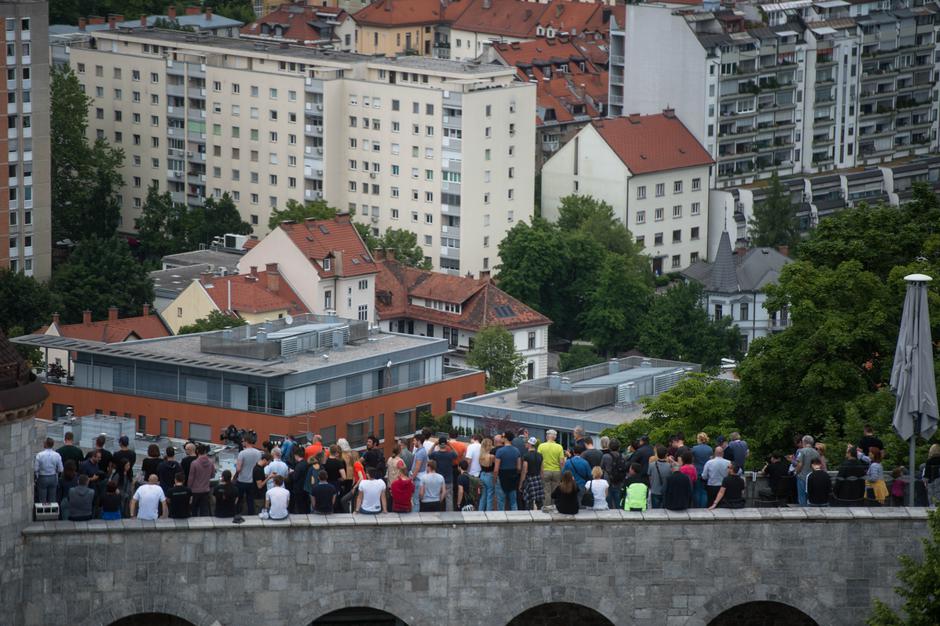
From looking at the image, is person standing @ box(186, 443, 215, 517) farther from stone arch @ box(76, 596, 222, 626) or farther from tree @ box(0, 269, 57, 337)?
tree @ box(0, 269, 57, 337)

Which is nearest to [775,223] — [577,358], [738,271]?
[738,271]

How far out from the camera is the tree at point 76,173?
15675 centimetres

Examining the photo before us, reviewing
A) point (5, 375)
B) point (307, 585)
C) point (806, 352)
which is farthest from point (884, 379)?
point (5, 375)

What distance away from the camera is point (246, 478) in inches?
1794

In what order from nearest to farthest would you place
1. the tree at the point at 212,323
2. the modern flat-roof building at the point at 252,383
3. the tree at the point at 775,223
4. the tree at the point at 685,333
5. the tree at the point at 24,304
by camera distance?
the modern flat-roof building at the point at 252,383 < the tree at the point at 212,323 < the tree at the point at 24,304 < the tree at the point at 685,333 < the tree at the point at 775,223

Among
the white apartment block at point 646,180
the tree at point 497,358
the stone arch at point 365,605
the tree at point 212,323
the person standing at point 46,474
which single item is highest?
the white apartment block at point 646,180

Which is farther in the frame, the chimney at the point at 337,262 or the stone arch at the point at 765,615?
the chimney at the point at 337,262

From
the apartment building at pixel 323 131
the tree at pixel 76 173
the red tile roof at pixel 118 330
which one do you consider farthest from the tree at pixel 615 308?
the tree at pixel 76 173

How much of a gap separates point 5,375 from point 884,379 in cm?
2338

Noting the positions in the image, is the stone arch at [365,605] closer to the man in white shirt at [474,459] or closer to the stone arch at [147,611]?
the stone arch at [147,611]

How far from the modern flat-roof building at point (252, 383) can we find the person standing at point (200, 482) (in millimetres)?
50953

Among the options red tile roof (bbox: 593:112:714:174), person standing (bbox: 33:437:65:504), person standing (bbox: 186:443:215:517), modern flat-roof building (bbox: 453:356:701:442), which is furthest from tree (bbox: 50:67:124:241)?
person standing (bbox: 186:443:215:517)

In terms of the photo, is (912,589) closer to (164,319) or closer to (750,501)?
(750,501)

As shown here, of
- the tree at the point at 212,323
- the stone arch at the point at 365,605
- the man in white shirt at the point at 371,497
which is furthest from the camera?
the tree at the point at 212,323
